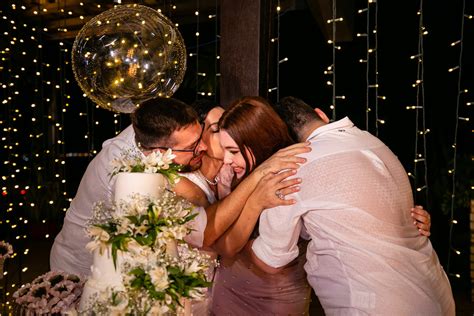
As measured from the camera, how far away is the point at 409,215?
2.09 meters

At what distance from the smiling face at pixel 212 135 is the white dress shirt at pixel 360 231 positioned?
2.52ft

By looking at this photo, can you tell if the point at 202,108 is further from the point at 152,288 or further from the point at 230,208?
the point at 152,288

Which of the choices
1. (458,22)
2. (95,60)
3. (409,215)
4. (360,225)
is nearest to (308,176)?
Answer: (360,225)

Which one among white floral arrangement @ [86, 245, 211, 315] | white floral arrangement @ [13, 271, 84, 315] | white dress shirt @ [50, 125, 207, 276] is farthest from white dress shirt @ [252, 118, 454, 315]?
white dress shirt @ [50, 125, 207, 276]

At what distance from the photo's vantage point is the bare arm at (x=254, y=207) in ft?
6.91

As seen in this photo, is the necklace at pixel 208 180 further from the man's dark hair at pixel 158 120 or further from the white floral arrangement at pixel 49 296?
the white floral arrangement at pixel 49 296

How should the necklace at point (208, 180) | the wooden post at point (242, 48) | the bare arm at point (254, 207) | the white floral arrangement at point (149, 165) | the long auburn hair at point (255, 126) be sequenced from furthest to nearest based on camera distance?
1. the wooden post at point (242, 48)
2. the necklace at point (208, 180)
3. the long auburn hair at point (255, 126)
4. the bare arm at point (254, 207)
5. the white floral arrangement at point (149, 165)

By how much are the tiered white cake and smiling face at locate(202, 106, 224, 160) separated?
47.7 inches

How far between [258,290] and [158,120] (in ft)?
2.81

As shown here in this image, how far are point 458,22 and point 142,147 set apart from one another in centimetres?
515

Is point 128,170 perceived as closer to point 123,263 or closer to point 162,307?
point 123,263

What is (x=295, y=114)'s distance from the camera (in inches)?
91.7

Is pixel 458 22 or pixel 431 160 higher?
pixel 458 22

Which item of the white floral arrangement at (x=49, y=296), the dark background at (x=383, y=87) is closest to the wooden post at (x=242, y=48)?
the white floral arrangement at (x=49, y=296)
